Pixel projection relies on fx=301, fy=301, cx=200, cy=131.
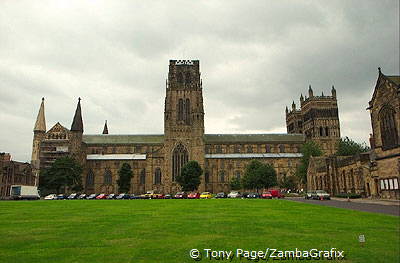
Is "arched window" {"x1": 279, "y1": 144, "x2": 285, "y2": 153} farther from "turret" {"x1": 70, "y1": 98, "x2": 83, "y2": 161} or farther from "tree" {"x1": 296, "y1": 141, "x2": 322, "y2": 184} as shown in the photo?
"turret" {"x1": 70, "y1": 98, "x2": 83, "y2": 161}

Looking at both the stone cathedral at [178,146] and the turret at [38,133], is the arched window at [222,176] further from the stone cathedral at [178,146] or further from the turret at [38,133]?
the turret at [38,133]

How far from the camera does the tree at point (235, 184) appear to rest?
90.5 m

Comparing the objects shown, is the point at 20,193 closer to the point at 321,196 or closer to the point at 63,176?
the point at 63,176

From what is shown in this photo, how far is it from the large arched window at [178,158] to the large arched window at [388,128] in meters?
59.9

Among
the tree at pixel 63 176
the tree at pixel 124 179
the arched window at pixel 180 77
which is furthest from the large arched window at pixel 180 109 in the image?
the tree at pixel 63 176

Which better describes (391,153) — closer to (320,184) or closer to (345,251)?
(320,184)

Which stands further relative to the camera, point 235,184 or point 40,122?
point 40,122

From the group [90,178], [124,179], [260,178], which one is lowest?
[260,178]

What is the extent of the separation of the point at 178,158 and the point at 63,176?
1281 inches

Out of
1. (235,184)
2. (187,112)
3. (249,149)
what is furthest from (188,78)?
(235,184)

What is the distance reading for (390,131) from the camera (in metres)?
40.0

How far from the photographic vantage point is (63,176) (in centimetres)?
7894

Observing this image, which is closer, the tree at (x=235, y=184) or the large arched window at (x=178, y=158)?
the tree at (x=235, y=184)

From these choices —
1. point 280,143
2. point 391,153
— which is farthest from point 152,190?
point 391,153
